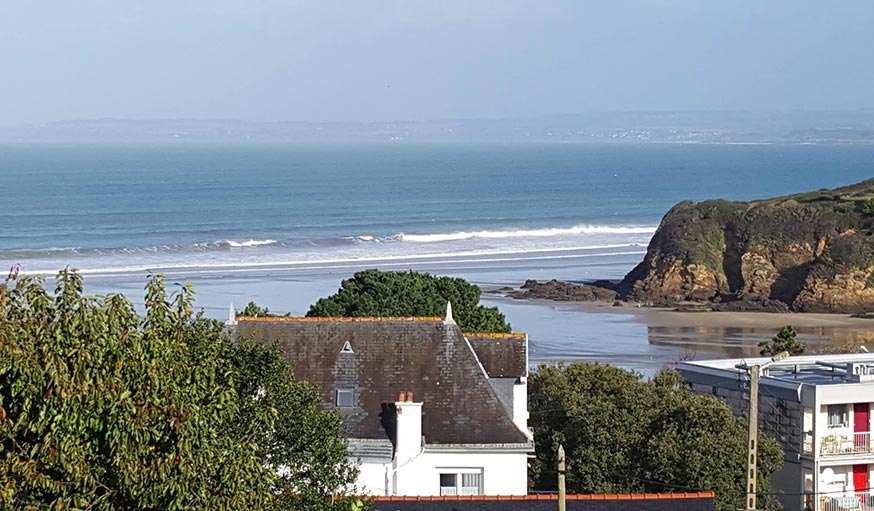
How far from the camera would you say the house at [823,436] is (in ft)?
88.5

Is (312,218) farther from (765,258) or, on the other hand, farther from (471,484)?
(471,484)

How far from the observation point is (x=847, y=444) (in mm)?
27391

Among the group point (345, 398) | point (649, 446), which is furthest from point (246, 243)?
point (345, 398)

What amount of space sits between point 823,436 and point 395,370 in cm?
990

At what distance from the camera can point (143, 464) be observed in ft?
36.4

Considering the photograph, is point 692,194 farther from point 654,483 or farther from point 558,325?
point 654,483

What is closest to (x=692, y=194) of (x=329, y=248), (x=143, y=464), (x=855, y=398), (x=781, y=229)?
(x=329, y=248)

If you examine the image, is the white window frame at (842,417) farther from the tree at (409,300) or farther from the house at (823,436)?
the tree at (409,300)

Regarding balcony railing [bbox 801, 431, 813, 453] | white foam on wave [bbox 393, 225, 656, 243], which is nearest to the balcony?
balcony railing [bbox 801, 431, 813, 453]

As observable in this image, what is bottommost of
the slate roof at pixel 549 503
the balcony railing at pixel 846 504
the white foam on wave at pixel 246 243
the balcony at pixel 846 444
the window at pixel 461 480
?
the balcony railing at pixel 846 504

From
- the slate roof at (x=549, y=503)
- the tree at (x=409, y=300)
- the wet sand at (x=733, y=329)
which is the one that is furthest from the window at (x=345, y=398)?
the wet sand at (x=733, y=329)

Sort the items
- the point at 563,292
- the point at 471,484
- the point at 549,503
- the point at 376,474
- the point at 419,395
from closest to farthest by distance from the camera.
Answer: the point at 549,503, the point at 376,474, the point at 471,484, the point at 419,395, the point at 563,292

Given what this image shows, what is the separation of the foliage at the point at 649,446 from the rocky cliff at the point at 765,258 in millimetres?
42772

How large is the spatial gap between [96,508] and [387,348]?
1095 centimetres
